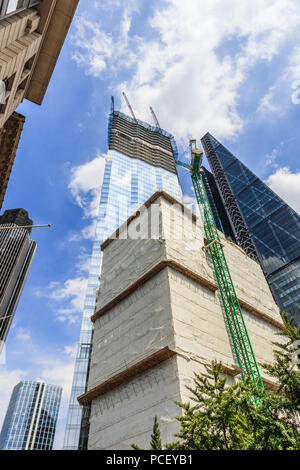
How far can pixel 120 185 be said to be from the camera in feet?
320

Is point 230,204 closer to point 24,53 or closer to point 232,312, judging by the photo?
point 232,312

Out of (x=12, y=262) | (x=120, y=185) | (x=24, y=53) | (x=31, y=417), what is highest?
(x=120, y=185)

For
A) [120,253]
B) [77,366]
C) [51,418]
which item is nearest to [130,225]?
[120,253]

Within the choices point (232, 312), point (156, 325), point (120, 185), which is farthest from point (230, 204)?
point (156, 325)

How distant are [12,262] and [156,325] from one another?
320 ft

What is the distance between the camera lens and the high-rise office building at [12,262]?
96.4 m

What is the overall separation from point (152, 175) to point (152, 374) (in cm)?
9604

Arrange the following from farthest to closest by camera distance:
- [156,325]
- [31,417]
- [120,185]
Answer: [31,417] < [120,185] < [156,325]

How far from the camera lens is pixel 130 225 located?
2794 cm

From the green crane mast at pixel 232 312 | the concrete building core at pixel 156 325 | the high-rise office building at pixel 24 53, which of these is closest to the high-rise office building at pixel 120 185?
the concrete building core at pixel 156 325

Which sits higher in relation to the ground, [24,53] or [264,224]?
[264,224]

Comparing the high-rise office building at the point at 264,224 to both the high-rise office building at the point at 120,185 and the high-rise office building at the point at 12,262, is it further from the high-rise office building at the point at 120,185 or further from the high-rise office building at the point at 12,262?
the high-rise office building at the point at 12,262

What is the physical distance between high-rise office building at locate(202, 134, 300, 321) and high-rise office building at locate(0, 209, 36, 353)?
249ft

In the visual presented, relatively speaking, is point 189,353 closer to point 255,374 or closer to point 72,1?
point 255,374
